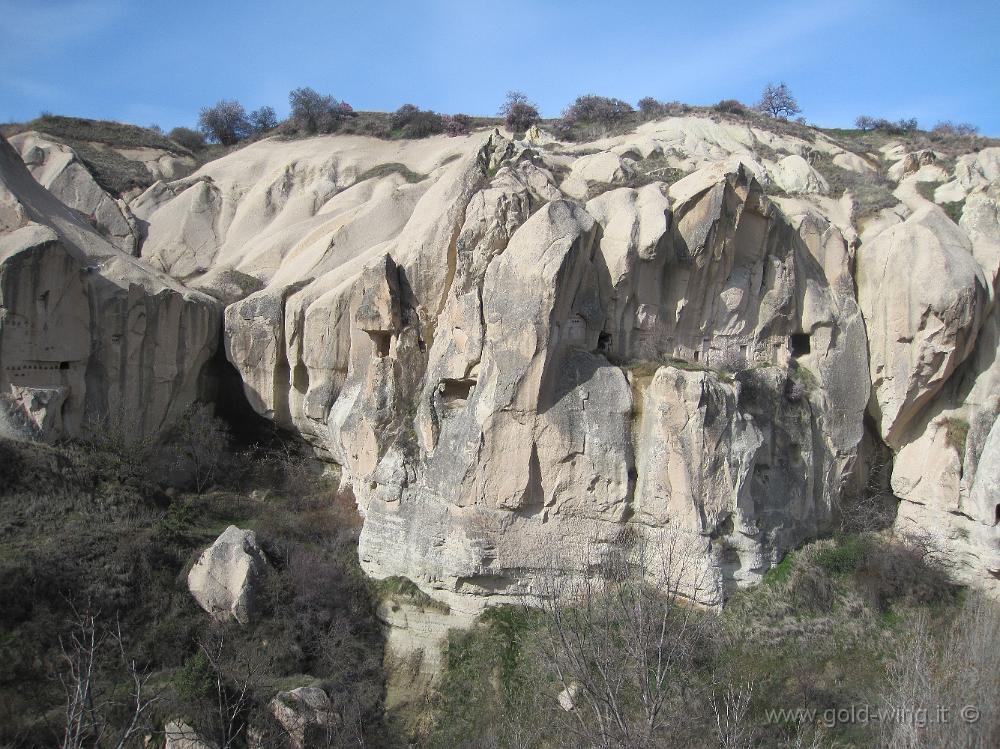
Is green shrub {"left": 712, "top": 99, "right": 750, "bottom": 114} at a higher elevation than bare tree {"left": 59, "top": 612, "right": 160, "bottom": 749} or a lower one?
higher

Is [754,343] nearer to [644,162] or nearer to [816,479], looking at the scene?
[816,479]

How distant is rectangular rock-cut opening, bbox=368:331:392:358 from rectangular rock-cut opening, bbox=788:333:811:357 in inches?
366

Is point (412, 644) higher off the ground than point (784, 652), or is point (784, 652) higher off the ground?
point (784, 652)

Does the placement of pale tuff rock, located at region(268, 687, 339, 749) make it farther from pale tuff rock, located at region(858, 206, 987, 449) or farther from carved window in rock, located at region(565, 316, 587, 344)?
pale tuff rock, located at region(858, 206, 987, 449)

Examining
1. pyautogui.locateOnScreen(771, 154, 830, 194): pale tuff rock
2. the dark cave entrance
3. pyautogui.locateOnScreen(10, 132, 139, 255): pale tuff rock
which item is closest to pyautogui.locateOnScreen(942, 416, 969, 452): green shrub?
pyautogui.locateOnScreen(771, 154, 830, 194): pale tuff rock

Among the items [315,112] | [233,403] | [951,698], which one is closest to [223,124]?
[315,112]

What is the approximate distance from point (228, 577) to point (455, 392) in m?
5.85

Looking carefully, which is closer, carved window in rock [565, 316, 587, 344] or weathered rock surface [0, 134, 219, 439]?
carved window in rock [565, 316, 587, 344]

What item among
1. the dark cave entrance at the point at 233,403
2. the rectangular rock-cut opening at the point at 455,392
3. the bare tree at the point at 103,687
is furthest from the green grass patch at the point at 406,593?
the dark cave entrance at the point at 233,403

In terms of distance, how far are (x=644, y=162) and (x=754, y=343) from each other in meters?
7.81

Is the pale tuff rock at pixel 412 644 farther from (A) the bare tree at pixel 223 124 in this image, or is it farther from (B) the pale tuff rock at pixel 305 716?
(A) the bare tree at pixel 223 124

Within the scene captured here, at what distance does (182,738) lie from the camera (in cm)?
1127

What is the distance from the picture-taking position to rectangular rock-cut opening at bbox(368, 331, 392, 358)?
16.7 meters

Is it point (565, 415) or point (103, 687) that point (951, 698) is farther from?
point (103, 687)
